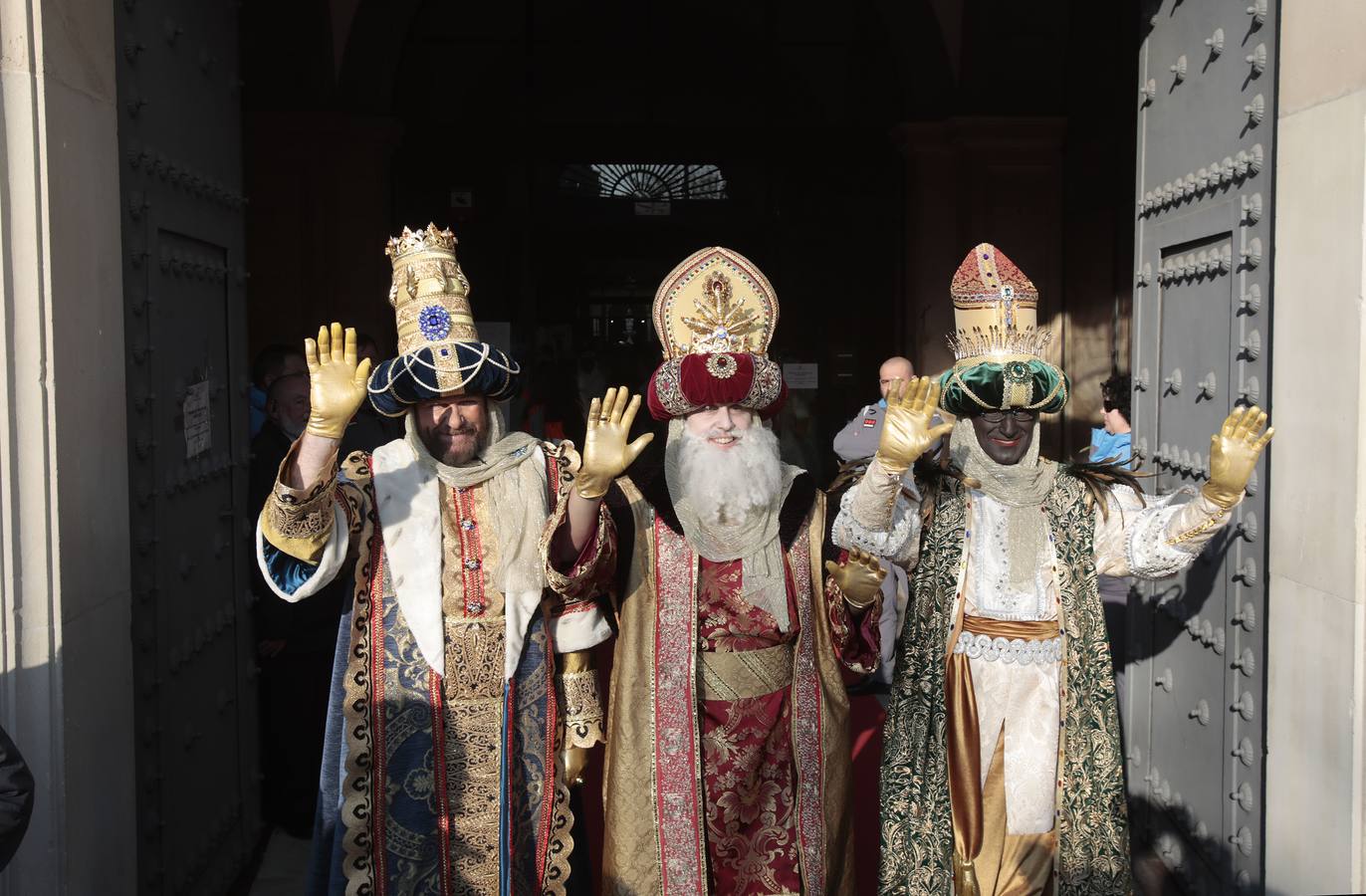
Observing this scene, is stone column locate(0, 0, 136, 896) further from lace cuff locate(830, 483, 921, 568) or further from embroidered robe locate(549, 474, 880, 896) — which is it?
lace cuff locate(830, 483, 921, 568)

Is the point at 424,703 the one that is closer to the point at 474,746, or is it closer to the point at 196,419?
the point at 474,746

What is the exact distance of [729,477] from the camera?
360 centimetres

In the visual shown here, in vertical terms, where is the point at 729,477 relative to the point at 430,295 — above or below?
below

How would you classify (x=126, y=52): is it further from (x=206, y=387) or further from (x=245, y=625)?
(x=245, y=625)

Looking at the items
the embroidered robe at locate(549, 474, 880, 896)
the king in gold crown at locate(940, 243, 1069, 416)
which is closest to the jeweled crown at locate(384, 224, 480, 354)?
the embroidered robe at locate(549, 474, 880, 896)

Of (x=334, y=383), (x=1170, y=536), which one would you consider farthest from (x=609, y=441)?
(x=1170, y=536)

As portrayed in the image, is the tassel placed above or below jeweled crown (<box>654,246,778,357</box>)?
below

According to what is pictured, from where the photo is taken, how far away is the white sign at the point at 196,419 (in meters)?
3.92

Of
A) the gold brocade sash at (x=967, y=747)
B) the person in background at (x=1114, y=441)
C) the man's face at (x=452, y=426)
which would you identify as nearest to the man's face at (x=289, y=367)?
the man's face at (x=452, y=426)

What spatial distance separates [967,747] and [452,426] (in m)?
1.66

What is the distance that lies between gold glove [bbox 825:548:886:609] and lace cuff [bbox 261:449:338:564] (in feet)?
4.47

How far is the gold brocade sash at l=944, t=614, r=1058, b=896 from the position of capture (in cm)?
359

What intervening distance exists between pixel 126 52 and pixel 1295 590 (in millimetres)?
3337

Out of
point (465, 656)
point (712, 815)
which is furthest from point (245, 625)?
point (712, 815)
